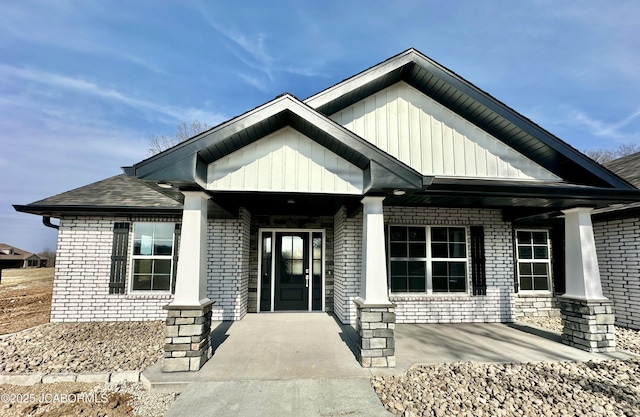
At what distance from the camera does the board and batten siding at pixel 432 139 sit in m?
5.82

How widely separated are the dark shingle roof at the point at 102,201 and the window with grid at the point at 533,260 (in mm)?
8135

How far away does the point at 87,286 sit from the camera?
6.95 m

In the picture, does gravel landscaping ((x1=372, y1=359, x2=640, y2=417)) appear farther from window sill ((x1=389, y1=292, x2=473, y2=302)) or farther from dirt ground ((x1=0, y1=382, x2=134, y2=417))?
dirt ground ((x1=0, y1=382, x2=134, y2=417))

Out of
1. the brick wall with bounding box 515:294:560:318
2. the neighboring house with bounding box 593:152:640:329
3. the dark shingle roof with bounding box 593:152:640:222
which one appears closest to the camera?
the dark shingle roof with bounding box 593:152:640:222

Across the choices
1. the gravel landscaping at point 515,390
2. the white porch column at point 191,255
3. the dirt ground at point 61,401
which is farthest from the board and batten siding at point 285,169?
the dirt ground at point 61,401

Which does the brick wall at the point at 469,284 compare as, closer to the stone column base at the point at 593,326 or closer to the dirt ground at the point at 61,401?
the stone column base at the point at 593,326

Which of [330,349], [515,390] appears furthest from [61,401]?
[515,390]

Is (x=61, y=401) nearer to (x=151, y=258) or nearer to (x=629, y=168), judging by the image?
(x=151, y=258)

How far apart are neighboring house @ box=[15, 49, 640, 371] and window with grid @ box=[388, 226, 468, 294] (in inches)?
1.3

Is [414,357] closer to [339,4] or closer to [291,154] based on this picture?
[291,154]

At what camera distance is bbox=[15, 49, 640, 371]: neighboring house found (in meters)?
4.32

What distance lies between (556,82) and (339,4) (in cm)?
989

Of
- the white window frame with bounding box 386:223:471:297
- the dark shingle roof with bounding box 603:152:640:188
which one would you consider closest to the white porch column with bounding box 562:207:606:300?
the white window frame with bounding box 386:223:471:297

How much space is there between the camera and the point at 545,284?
764 centimetres
